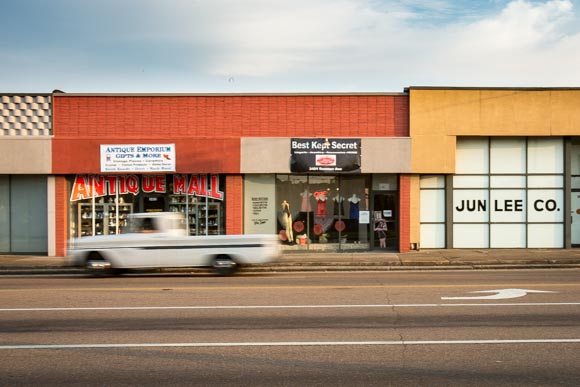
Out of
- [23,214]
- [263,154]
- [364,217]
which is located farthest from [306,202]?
[23,214]

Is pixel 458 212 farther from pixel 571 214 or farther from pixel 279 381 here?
pixel 279 381

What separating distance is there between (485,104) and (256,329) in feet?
55.8

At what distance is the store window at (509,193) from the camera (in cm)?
2428

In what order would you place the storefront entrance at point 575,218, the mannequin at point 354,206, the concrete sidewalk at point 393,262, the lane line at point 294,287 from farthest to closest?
1. the storefront entrance at point 575,218
2. the mannequin at point 354,206
3. the concrete sidewalk at point 393,262
4. the lane line at point 294,287

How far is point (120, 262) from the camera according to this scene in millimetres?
17672

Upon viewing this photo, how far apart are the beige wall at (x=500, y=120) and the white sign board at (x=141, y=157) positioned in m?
9.00

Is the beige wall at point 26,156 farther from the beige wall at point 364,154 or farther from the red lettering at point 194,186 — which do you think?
the beige wall at point 364,154

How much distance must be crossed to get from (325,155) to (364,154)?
143 centimetres

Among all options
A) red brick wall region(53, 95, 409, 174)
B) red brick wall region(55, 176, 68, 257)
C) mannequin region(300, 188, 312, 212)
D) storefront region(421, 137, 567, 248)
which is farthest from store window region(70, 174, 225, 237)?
storefront region(421, 137, 567, 248)

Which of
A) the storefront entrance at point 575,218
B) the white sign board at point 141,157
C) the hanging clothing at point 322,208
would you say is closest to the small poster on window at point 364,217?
the hanging clothing at point 322,208

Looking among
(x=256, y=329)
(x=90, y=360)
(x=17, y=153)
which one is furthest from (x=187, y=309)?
(x=17, y=153)

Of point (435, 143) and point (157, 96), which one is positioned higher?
point (157, 96)

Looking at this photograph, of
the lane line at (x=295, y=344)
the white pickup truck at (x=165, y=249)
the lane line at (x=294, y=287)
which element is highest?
the white pickup truck at (x=165, y=249)

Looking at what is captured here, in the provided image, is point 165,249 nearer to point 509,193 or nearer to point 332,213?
point 332,213
